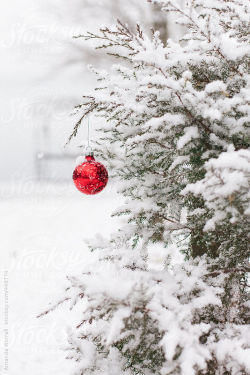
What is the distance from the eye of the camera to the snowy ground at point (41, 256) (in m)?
5.92

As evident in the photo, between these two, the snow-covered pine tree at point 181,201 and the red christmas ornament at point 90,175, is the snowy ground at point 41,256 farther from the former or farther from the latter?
the snow-covered pine tree at point 181,201

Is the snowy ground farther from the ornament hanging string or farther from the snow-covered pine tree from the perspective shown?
the snow-covered pine tree

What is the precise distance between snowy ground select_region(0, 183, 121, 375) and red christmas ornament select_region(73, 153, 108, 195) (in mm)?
219

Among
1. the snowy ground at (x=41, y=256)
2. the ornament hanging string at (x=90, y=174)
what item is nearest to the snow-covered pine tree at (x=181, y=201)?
the ornament hanging string at (x=90, y=174)

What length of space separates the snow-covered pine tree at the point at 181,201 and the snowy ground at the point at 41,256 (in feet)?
3.44

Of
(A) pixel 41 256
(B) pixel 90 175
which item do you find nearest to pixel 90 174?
(B) pixel 90 175

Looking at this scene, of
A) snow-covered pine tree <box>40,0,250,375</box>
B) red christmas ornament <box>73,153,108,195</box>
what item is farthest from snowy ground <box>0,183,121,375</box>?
snow-covered pine tree <box>40,0,250,375</box>

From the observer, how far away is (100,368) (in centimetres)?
246

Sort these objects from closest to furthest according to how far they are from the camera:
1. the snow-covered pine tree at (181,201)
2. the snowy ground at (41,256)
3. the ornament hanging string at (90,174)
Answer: the snow-covered pine tree at (181,201), the ornament hanging string at (90,174), the snowy ground at (41,256)

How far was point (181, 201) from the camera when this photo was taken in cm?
270

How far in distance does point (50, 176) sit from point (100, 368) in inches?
577

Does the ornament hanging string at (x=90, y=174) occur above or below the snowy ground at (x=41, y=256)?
above

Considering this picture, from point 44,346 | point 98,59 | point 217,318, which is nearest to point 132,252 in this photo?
point 217,318

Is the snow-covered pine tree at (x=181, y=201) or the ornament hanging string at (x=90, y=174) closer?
the snow-covered pine tree at (x=181, y=201)
